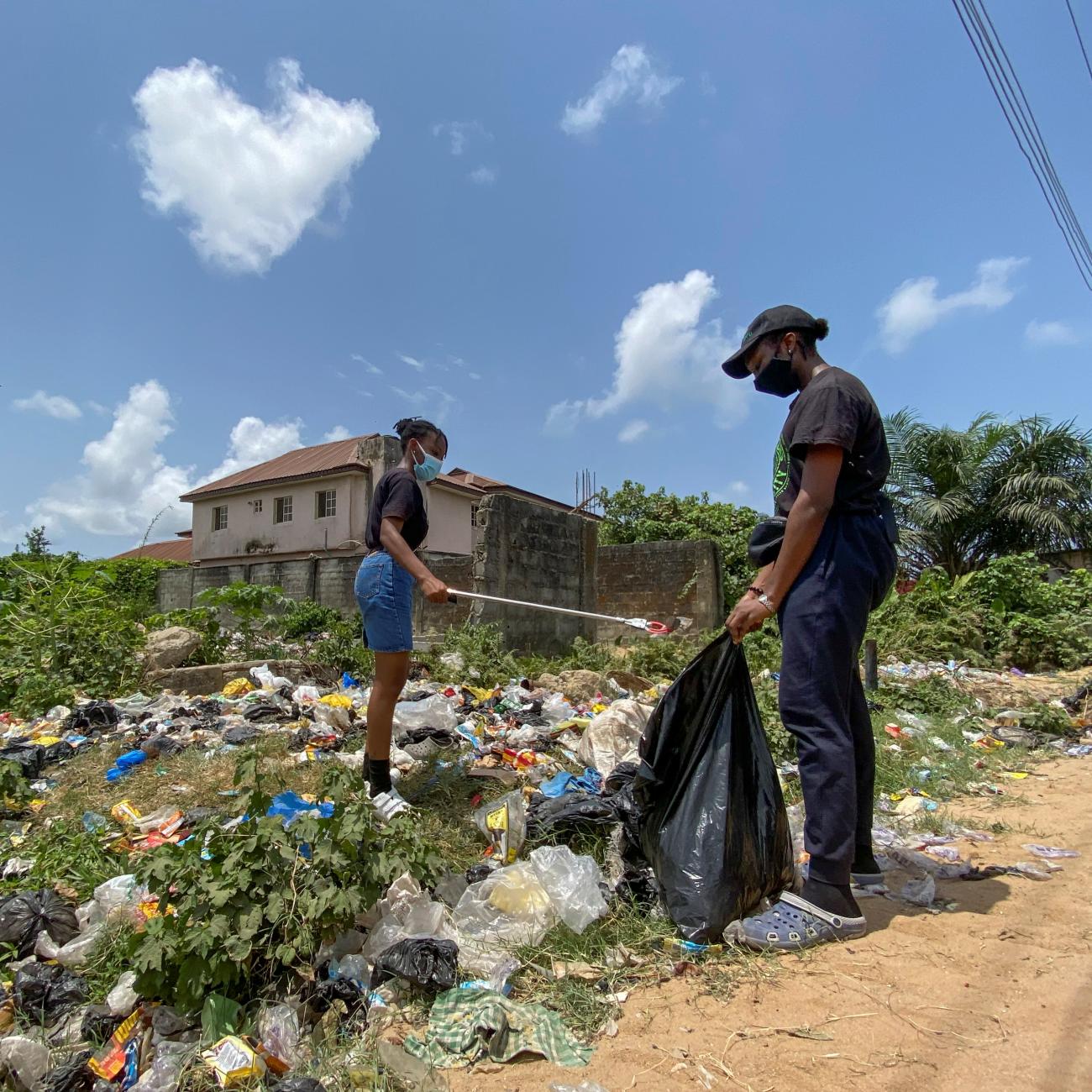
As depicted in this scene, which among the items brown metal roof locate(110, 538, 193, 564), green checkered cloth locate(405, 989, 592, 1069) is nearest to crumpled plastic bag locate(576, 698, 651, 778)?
green checkered cloth locate(405, 989, 592, 1069)

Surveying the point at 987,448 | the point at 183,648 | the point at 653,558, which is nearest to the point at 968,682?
the point at 653,558

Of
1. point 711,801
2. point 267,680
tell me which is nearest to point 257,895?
point 711,801

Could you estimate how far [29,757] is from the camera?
3.65 metres

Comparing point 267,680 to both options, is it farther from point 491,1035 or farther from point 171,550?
point 171,550

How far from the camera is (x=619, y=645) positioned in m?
9.06

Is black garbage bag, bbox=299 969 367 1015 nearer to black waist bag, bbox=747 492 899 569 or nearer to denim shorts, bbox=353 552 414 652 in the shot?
denim shorts, bbox=353 552 414 652

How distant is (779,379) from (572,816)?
1515 millimetres

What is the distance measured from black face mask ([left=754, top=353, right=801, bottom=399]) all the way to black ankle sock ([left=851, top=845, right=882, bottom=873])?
1.38m

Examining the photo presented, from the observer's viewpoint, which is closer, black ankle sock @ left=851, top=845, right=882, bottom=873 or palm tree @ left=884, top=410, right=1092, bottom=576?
black ankle sock @ left=851, top=845, right=882, bottom=873

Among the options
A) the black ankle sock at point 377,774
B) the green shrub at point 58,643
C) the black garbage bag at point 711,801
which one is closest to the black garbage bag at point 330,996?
the black garbage bag at point 711,801

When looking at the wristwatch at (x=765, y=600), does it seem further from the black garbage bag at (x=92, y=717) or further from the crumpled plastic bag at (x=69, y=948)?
the black garbage bag at (x=92, y=717)

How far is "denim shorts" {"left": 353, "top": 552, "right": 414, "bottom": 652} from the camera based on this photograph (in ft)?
9.11

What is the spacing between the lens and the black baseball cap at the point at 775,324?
2186 millimetres

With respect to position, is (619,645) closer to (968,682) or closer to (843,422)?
(968,682)
